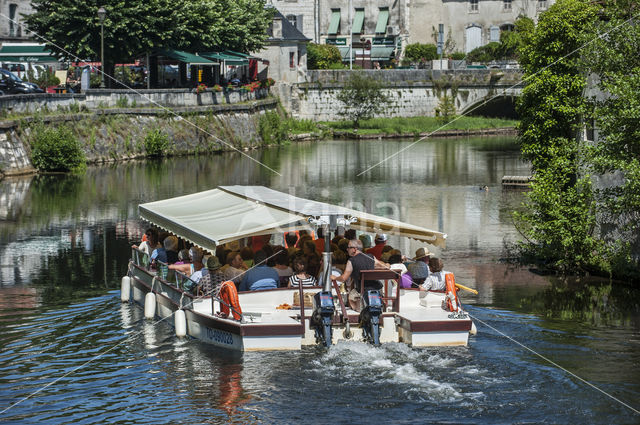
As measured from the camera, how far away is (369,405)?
53.8 ft

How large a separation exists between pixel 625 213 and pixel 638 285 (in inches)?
74.6

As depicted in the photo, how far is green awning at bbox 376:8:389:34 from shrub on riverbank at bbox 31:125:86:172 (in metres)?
49.4

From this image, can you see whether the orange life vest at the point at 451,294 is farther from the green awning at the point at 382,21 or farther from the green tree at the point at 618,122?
the green awning at the point at 382,21

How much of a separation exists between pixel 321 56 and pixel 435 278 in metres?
68.9

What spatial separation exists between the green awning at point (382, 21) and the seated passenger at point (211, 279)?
76917 mm

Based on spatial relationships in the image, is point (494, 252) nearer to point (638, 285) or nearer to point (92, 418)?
point (638, 285)

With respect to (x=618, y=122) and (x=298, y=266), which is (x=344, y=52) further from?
(x=298, y=266)

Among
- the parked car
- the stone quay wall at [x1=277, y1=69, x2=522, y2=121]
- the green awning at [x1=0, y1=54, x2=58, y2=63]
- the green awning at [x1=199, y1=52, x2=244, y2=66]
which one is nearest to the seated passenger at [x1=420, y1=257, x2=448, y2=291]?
the parked car

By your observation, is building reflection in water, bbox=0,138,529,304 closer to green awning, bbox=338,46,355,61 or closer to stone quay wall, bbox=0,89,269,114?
stone quay wall, bbox=0,89,269,114

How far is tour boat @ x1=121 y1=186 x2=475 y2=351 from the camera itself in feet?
61.8

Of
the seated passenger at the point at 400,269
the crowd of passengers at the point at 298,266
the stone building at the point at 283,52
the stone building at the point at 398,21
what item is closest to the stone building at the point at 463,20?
the stone building at the point at 398,21

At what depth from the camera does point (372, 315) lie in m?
18.8

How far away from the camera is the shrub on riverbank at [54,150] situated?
50.5 meters

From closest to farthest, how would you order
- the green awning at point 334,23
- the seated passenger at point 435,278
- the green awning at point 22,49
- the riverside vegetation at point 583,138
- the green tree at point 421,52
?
1. the seated passenger at point 435,278
2. the riverside vegetation at point 583,138
3. the green awning at point 22,49
4. the green tree at point 421,52
5. the green awning at point 334,23
